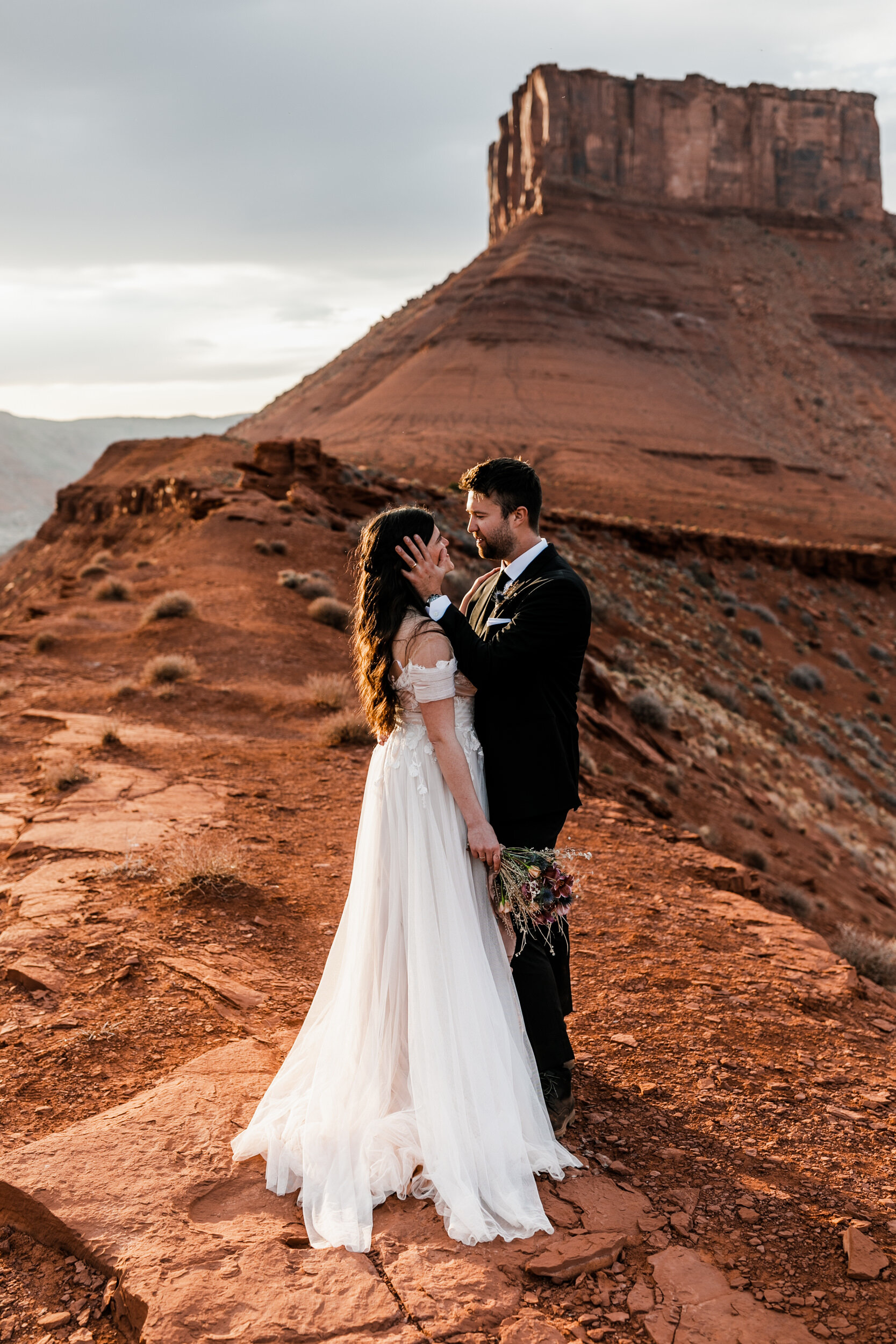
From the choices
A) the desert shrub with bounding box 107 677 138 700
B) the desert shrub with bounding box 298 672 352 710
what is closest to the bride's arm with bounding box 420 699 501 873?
the desert shrub with bounding box 298 672 352 710

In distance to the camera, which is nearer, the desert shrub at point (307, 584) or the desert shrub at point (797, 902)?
the desert shrub at point (797, 902)

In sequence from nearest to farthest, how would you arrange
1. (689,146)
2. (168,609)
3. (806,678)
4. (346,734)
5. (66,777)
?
(66,777), (346,734), (168,609), (806,678), (689,146)

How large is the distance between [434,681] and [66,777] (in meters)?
5.05

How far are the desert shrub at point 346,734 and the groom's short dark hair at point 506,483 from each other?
554cm

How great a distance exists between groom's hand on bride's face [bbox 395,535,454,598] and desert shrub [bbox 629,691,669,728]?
34.0ft

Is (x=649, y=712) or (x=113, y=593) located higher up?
(x=113, y=593)

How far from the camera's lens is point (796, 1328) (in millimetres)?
2584

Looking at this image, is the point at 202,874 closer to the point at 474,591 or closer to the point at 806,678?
the point at 474,591

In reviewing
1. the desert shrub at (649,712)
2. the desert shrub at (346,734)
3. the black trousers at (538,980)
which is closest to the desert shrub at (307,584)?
the desert shrub at (649,712)

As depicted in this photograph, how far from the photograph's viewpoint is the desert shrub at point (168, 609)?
43.2 feet

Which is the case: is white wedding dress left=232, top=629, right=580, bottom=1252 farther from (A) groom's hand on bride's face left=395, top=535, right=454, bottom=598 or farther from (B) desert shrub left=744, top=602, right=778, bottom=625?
(B) desert shrub left=744, top=602, right=778, bottom=625

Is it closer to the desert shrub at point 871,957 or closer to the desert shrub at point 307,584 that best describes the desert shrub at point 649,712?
the desert shrub at point 307,584

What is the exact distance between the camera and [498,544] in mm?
3365

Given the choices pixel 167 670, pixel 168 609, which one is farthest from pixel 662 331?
pixel 167 670
